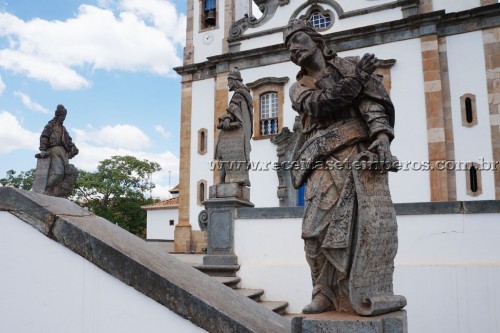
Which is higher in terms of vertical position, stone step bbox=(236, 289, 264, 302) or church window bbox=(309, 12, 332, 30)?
church window bbox=(309, 12, 332, 30)

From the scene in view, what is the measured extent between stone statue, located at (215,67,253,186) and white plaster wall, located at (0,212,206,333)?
4.63m

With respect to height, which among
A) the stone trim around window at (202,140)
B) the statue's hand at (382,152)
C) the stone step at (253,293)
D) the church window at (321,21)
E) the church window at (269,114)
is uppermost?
the church window at (321,21)

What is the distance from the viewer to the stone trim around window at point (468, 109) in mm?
14562

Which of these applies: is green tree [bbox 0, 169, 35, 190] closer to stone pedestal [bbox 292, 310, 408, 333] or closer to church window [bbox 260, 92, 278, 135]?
church window [bbox 260, 92, 278, 135]

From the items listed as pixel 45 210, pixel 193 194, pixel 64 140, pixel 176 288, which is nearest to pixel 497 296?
pixel 176 288

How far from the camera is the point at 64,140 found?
902 cm

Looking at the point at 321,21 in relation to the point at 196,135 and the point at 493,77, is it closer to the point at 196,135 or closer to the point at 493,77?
the point at 493,77

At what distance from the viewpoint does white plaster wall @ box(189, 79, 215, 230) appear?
18422mm

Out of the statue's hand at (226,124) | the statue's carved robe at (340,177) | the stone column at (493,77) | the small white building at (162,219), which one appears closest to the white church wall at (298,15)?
the stone column at (493,77)

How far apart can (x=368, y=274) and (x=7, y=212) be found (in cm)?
256

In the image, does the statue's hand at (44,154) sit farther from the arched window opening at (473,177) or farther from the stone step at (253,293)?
the arched window opening at (473,177)

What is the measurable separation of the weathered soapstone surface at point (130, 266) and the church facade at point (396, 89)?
12.2m

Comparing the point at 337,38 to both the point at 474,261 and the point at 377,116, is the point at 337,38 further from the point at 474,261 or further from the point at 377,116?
the point at 377,116

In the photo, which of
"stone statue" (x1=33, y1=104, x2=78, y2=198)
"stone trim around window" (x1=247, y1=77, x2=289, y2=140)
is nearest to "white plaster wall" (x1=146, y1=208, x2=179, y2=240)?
"stone trim around window" (x1=247, y1=77, x2=289, y2=140)
